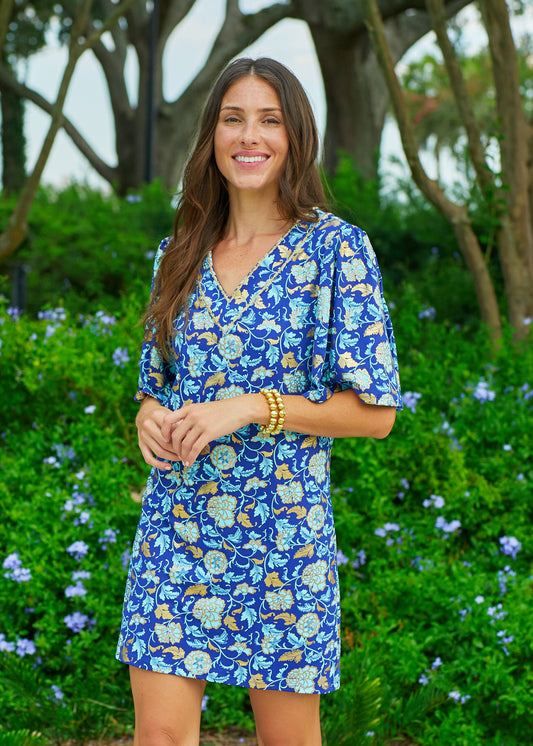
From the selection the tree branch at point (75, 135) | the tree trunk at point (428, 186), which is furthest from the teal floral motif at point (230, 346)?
the tree branch at point (75, 135)

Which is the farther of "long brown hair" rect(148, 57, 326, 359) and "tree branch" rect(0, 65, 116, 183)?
"tree branch" rect(0, 65, 116, 183)

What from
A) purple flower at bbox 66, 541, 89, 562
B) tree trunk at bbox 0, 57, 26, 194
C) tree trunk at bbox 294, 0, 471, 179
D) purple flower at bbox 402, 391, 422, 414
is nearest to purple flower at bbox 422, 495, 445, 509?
purple flower at bbox 402, 391, 422, 414

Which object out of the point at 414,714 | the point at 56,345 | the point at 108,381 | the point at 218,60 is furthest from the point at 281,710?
the point at 218,60

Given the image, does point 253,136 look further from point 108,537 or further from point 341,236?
point 108,537

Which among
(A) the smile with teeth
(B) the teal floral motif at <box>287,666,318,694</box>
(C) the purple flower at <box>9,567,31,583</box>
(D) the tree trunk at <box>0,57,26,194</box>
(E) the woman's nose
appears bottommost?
(B) the teal floral motif at <box>287,666,318,694</box>

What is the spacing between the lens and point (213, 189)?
7.73 ft

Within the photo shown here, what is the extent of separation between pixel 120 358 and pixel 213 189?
98.8 inches

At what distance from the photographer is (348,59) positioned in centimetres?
1074

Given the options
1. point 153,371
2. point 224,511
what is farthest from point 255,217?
point 224,511

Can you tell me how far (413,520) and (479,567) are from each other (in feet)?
1.32

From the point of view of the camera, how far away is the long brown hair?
220cm

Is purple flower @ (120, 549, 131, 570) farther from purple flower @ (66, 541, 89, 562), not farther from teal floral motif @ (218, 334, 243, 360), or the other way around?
teal floral motif @ (218, 334, 243, 360)

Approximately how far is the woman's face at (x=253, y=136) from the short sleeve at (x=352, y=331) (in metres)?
0.27

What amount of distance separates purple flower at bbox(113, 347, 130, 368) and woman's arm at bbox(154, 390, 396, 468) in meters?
2.75
